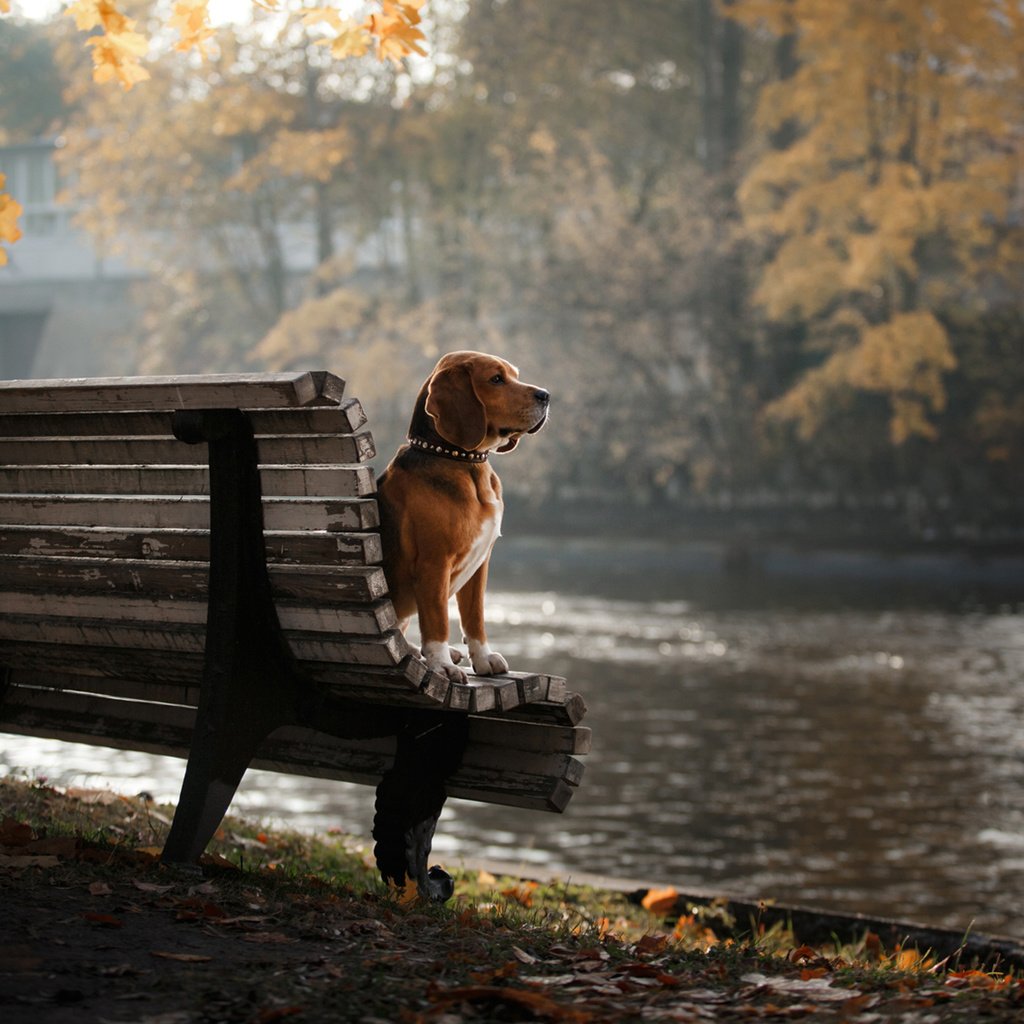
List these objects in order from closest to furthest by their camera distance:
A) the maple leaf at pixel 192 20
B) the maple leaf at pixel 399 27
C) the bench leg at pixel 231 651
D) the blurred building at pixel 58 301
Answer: the bench leg at pixel 231 651, the maple leaf at pixel 399 27, the maple leaf at pixel 192 20, the blurred building at pixel 58 301

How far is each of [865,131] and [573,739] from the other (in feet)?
85.2

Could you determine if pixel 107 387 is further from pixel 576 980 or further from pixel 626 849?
pixel 626 849

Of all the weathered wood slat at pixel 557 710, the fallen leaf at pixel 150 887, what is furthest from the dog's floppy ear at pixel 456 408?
the fallen leaf at pixel 150 887

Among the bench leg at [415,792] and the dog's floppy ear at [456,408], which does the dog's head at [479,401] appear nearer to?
the dog's floppy ear at [456,408]

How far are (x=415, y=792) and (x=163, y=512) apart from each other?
1000 millimetres

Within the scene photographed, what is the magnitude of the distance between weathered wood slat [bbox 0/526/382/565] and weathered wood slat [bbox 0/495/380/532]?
0.02 m

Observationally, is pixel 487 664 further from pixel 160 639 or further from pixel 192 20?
pixel 192 20

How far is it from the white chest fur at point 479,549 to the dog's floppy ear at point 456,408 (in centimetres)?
20

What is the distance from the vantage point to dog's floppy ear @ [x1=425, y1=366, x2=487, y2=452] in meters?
4.17

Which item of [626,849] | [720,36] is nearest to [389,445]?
[720,36]

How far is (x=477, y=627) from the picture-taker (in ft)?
14.6

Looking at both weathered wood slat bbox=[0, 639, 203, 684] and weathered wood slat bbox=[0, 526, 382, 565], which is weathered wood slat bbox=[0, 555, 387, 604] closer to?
weathered wood slat bbox=[0, 526, 382, 565]

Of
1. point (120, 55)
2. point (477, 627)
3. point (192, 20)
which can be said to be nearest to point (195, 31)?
point (192, 20)

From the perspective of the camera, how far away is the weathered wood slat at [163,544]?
378 cm
